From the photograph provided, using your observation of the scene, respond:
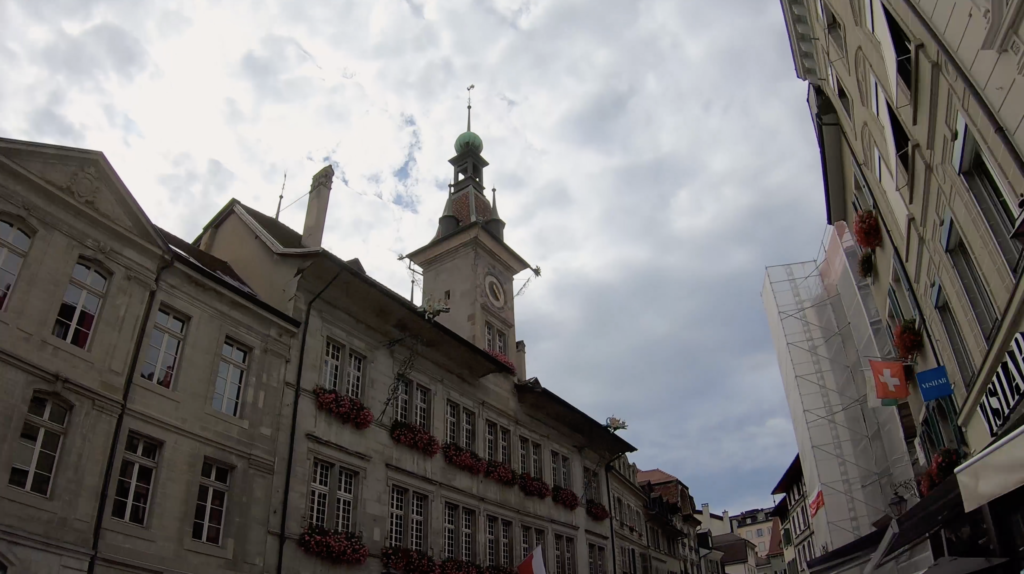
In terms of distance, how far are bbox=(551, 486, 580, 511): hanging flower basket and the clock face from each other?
835 cm

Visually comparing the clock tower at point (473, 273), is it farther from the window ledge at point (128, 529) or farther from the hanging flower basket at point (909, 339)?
the window ledge at point (128, 529)

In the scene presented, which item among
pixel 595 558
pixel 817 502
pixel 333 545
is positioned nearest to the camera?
pixel 333 545

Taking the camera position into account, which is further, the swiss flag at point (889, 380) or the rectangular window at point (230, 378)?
the swiss flag at point (889, 380)

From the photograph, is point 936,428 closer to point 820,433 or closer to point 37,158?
point 820,433

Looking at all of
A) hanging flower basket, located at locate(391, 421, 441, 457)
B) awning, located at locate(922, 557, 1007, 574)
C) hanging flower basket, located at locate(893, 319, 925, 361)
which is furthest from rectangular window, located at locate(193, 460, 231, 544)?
hanging flower basket, located at locate(893, 319, 925, 361)

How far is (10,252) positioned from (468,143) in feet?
91.6

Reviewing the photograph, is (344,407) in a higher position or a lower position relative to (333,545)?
higher

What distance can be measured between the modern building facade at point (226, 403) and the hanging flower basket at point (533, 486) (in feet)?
0.34

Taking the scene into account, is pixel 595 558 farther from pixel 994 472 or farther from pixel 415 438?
pixel 994 472

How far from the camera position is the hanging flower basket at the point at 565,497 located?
29.1 m

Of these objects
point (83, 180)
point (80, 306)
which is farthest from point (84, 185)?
point (80, 306)

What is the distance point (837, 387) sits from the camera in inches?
1283

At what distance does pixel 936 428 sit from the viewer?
61.4 ft

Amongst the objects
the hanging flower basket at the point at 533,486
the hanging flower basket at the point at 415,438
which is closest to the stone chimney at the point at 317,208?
the hanging flower basket at the point at 415,438
